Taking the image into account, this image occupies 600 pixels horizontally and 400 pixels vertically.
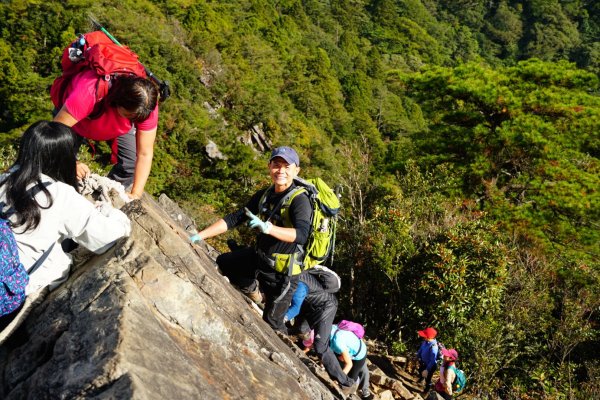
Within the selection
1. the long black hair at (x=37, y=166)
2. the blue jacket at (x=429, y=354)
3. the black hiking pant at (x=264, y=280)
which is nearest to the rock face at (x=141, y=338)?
the long black hair at (x=37, y=166)

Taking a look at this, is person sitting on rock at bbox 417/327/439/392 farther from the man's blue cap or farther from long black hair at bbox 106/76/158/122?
long black hair at bbox 106/76/158/122

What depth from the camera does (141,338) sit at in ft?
6.42

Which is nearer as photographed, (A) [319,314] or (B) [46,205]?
(B) [46,205]

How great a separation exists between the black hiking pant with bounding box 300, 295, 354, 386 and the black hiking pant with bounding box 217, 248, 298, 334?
0.38 m

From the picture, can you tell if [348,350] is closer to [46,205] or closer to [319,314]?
[319,314]

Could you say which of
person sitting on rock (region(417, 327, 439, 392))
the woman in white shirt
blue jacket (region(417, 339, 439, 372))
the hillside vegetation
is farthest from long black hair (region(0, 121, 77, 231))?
blue jacket (region(417, 339, 439, 372))

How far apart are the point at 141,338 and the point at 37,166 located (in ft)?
3.21

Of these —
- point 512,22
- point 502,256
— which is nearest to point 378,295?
Result: point 502,256

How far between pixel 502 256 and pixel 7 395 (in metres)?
7.07

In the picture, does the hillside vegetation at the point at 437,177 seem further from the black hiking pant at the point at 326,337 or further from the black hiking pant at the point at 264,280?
the black hiking pant at the point at 264,280

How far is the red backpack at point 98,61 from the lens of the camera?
287 cm

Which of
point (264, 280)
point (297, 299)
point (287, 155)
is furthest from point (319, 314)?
point (287, 155)

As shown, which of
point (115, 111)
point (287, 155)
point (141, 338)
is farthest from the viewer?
point (287, 155)

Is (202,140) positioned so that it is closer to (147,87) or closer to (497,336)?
(497,336)
